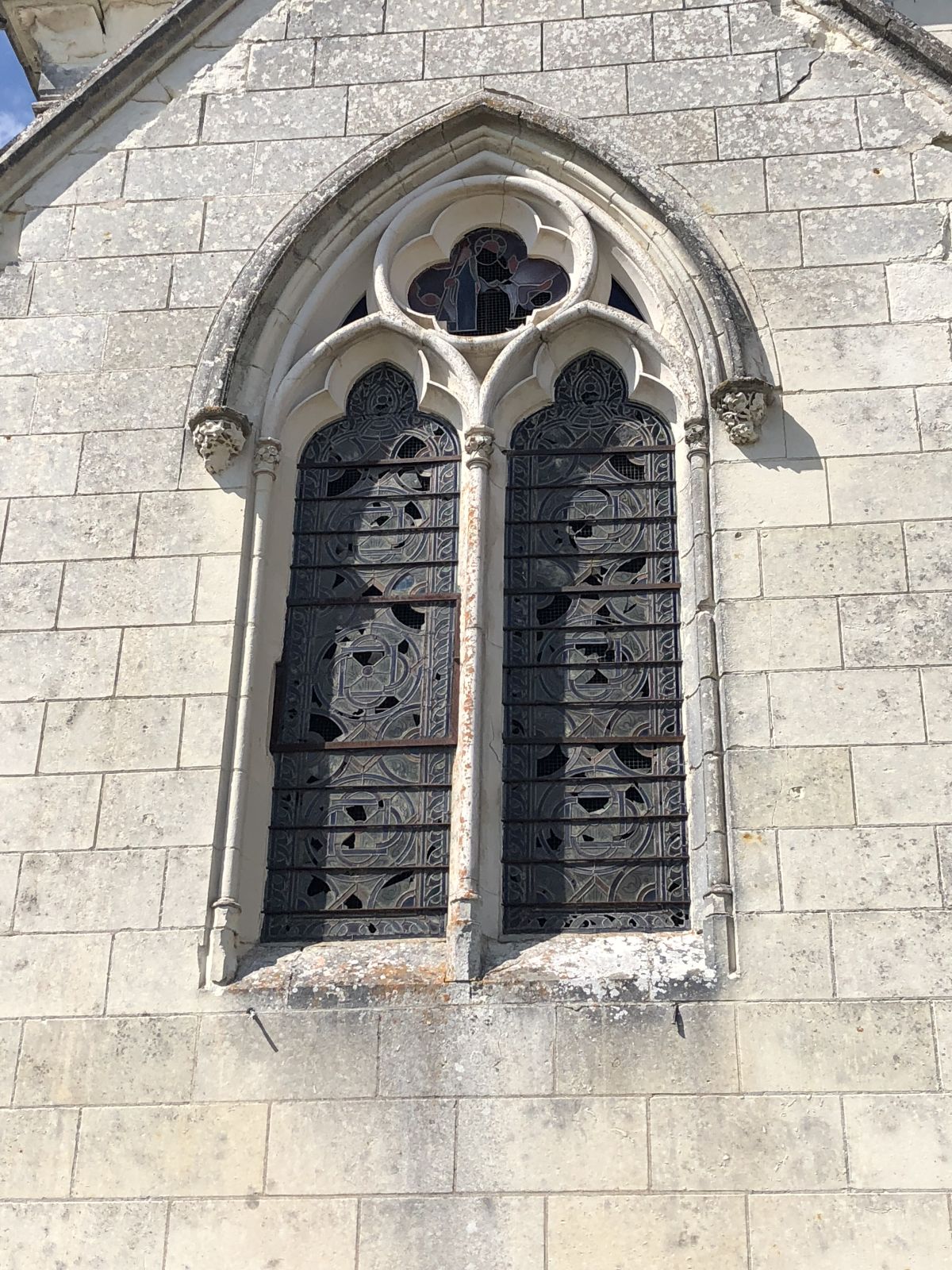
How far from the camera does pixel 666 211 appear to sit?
757 cm

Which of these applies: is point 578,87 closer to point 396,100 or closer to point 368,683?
point 396,100

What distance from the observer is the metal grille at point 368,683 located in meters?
6.76

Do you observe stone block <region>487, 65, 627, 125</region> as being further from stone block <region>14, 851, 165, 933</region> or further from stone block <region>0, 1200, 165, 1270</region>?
stone block <region>0, 1200, 165, 1270</region>

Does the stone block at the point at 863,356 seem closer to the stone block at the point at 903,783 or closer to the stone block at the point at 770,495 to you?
the stone block at the point at 770,495

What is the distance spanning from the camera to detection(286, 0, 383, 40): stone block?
836cm

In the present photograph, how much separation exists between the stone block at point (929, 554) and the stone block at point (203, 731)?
2768mm

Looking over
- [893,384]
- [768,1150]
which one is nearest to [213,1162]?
[768,1150]

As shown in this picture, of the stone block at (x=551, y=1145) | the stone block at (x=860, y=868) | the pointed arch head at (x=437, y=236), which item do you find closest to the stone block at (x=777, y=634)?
the stone block at (x=860, y=868)

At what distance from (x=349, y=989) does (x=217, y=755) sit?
3.56 feet

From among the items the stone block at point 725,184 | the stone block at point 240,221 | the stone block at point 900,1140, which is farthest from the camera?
the stone block at point 240,221

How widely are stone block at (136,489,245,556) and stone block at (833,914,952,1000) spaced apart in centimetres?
294

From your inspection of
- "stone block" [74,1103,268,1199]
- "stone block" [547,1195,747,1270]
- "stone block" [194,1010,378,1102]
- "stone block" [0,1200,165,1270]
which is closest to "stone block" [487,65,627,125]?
"stone block" [194,1010,378,1102]

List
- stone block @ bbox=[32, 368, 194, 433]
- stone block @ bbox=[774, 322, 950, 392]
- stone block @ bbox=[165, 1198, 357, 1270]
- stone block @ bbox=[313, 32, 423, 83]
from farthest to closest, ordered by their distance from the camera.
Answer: stone block @ bbox=[313, 32, 423, 83] → stone block @ bbox=[32, 368, 194, 433] → stone block @ bbox=[774, 322, 950, 392] → stone block @ bbox=[165, 1198, 357, 1270]

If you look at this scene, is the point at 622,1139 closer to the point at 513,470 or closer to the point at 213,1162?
the point at 213,1162
